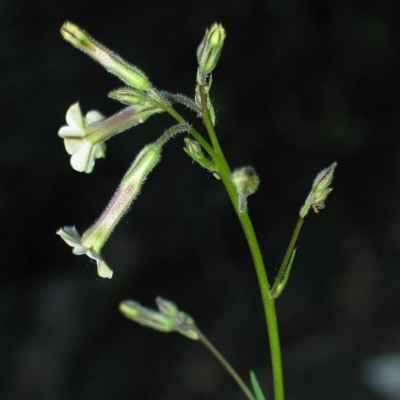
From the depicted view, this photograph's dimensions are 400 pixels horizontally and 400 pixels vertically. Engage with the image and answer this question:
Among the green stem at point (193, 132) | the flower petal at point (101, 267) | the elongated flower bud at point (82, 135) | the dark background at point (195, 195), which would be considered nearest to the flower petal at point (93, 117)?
the elongated flower bud at point (82, 135)

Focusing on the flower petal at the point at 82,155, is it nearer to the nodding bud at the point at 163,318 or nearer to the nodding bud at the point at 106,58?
the nodding bud at the point at 106,58

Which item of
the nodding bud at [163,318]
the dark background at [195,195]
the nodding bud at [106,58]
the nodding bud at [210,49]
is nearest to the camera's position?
the nodding bud at [210,49]

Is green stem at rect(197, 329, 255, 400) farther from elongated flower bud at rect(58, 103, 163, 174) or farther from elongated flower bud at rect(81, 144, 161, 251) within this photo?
elongated flower bud at rect(58, 103, 163, 174)

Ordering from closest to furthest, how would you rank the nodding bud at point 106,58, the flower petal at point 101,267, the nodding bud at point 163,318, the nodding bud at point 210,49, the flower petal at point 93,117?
1. the nodding bud at point 210,49
2. the nodding bud at point 106,58
3. the flower petal at point 101,267
4. the flower petal at point 93,117
5. the nodding bud at point 163,318

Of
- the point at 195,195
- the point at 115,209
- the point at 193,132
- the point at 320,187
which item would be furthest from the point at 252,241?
the point at 195,195

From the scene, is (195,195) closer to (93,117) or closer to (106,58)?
(93,117)

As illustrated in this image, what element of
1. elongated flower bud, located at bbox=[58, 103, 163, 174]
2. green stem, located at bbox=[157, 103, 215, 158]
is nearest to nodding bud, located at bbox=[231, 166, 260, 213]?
green stem, located at bbox=[157, 103, 215, 158]

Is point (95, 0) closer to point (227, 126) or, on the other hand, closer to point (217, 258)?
point (227, 126)
